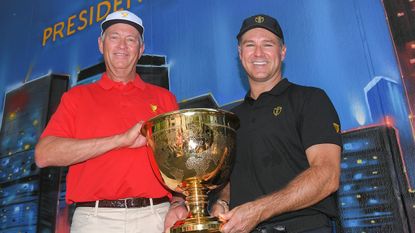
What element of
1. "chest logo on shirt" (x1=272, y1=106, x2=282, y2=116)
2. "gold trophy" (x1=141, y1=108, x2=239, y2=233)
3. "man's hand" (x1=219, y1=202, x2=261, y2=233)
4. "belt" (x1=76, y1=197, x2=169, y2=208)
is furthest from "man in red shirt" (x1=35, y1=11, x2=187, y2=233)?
"chest logo on shirt" (x1=272, y1=106, x2=282, y2=116)

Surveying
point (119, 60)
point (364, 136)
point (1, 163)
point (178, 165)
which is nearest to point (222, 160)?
point (178, 165)

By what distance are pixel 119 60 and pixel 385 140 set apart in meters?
1.11

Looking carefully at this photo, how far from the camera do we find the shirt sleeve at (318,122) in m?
1.17

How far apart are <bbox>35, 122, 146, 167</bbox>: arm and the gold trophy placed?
194mm

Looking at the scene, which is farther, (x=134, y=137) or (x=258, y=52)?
(x=258, y=52)

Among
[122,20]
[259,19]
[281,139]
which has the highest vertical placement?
[122,20]

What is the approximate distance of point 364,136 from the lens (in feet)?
5.70

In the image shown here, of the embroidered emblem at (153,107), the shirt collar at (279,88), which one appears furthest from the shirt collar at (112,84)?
the shirt collar at (279,88)

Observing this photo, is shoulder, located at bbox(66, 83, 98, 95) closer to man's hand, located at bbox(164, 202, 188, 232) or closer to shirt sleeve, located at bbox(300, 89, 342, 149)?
man's hand, located at bbox(164, 202, 188, 232)

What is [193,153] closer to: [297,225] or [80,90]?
[297,225]

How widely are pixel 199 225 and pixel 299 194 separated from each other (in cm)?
27

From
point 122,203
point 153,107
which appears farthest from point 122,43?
point 122,203

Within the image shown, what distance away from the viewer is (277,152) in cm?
124

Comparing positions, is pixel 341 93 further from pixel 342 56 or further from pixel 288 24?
pixel 288 24
